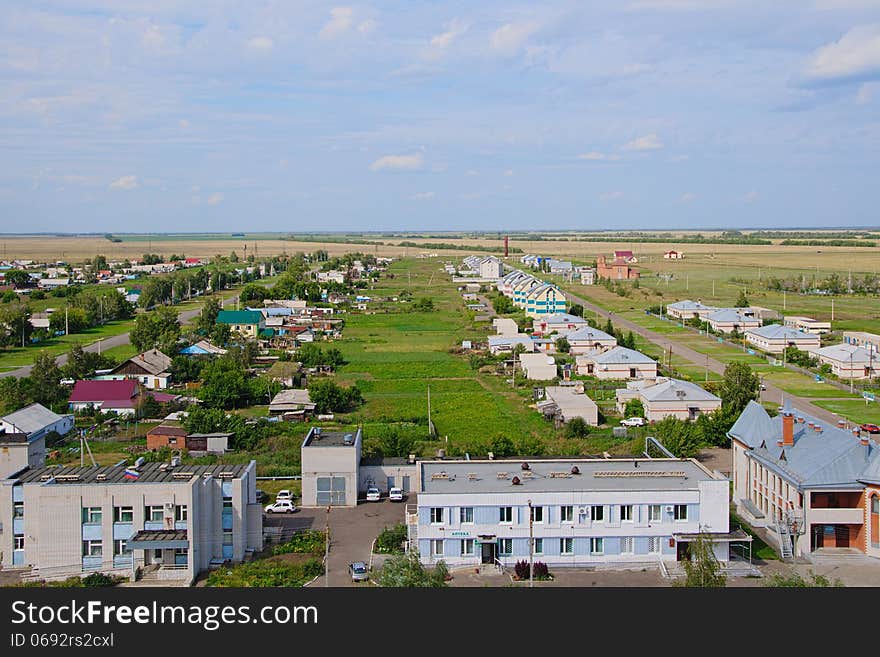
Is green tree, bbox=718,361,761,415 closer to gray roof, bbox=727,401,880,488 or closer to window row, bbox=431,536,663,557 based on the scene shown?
gray roof, bbox=727,401,880,488

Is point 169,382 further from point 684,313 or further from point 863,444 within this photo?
point 684,313

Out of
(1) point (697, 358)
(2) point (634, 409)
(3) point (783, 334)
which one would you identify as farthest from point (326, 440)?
(3) point (783, 334)

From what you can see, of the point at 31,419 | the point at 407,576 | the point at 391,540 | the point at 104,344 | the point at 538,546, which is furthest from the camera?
the point at 104,344

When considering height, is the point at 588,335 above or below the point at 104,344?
above

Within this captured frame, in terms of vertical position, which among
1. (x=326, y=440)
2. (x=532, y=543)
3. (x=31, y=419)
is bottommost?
(x=532, y=543)

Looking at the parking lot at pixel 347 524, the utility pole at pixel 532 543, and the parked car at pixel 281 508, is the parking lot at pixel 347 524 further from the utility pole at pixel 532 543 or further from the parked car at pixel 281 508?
the utility pole at pixel 532 543

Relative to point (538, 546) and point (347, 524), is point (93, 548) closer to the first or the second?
point (347, 524)

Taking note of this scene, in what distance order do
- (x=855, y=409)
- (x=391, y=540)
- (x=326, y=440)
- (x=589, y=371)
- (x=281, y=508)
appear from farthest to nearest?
(x=589, y=371) → (x=855, y=409) → (x=326, y=440) → (x=281, y=508) → (x=391, y=540)

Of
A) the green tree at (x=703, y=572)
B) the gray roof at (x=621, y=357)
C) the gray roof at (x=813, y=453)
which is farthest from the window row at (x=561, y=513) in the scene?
the gray roof at (x=621, y=357)
